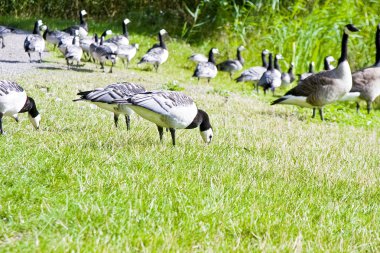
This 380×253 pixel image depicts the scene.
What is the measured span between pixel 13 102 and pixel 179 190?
3691 mm

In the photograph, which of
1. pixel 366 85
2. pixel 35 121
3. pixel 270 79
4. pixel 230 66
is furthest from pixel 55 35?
pixel 35 121

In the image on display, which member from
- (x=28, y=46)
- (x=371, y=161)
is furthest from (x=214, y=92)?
(x=371, y=161)

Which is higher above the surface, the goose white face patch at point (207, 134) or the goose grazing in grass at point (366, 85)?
the goose grazing in grass at point (366, 85)

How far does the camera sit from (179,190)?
15.4ft

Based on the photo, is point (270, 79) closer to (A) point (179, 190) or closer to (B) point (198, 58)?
(B) point (198, 58)

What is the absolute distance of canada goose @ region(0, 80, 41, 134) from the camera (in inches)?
285

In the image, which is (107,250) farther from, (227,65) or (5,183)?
(227,65)

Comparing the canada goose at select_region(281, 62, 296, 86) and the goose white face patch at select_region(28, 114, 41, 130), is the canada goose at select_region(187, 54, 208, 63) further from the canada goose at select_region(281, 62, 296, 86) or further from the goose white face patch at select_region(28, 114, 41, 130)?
the goose white face patch at select_region(28, 114, 41, 130)

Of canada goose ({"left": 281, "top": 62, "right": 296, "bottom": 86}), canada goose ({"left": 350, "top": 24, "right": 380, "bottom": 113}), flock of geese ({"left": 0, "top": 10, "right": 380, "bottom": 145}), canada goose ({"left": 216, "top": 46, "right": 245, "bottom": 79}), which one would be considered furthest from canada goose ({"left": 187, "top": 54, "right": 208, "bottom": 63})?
canada goose ({"left": 350, "top": 24, "right": 380, "bottom": 113})

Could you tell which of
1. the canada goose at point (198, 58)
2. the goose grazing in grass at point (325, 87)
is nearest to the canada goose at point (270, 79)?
the canada goose at point (198, 58)

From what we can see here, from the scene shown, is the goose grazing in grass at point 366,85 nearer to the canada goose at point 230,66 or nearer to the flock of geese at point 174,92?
the flock of geese at point 174,92

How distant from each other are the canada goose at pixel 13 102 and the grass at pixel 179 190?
1.01 feet

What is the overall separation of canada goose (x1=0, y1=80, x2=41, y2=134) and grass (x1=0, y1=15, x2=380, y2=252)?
0.31 m

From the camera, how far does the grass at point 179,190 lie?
3625mm
